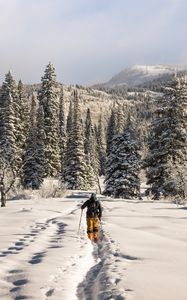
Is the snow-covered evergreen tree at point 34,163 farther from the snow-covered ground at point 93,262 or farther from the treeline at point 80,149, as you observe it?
the snow-covered ground at point 93,262

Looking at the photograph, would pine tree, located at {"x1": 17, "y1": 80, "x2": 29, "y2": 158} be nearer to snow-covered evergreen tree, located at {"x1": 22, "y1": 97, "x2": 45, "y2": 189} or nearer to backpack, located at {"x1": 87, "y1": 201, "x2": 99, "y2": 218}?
snow-covered evergreen tree, located at {"x1": 22, "y1": 97, "x2": 45, "y2": 189}

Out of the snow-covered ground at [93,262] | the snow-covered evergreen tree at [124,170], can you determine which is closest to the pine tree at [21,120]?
the snow-covered evergreen tree at [124,170]

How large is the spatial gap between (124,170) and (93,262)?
30.1 meters

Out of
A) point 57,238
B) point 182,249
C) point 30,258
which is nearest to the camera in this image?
point 30,258

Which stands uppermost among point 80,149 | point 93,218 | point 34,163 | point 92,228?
point 80,149

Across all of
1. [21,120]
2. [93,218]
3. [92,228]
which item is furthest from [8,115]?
[92,228]

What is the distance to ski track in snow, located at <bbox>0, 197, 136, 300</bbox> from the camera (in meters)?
7.30

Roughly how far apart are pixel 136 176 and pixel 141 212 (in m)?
17.6

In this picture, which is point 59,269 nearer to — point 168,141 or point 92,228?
point 92,228

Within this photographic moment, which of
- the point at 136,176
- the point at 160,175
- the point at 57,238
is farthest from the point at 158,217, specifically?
the point at 136,176

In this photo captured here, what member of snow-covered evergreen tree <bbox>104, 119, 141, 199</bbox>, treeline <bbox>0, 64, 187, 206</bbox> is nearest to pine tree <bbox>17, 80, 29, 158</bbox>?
treeline <bbox>0, 64, 187, 206</bbox>

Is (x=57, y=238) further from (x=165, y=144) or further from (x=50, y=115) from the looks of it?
(x=50, y=115)

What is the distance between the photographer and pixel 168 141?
3434 cm

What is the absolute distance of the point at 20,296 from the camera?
6961 millimetres
